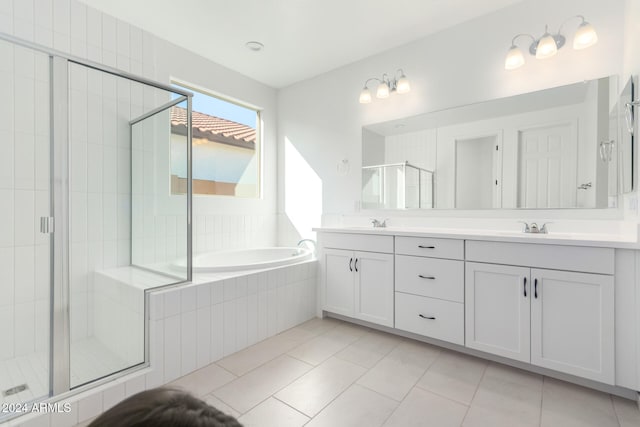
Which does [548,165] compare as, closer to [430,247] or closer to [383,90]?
[430,247]

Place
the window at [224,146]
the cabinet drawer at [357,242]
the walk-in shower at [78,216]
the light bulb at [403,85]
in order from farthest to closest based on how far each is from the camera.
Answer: the window at [224,146]
the light bulb at [403,85]
the cabinet drawer at [357,242]
the walk-in shower at [78,216]

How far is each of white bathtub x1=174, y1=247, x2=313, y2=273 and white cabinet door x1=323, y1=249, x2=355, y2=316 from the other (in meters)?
0.28

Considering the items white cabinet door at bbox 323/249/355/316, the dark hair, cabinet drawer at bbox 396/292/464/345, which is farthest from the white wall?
the dark hair

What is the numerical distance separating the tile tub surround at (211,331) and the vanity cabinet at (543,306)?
3.98 feet

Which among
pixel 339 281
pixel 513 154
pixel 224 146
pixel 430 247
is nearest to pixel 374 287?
pixel 339 281

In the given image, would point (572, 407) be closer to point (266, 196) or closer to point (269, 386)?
point (269, 386)

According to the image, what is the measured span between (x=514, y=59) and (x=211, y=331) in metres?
2.78

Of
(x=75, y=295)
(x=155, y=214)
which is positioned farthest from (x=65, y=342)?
(x=155, y=214)

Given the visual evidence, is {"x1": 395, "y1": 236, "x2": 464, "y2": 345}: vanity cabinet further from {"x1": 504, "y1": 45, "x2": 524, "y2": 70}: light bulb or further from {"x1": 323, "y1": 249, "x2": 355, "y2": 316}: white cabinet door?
{"x1": 504, "y1": 45, "x2": 524, "y2": 70}: light bulb

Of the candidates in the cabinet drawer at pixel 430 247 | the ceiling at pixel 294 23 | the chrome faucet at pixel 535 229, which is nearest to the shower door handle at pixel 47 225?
the ceiling at pixel 294 23

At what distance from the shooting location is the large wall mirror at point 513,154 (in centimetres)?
193

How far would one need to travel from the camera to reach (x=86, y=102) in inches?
79.0

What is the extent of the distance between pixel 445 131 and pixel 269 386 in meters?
2.33

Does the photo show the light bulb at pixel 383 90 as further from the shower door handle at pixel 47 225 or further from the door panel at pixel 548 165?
the shower door handle at pixel 47 225
